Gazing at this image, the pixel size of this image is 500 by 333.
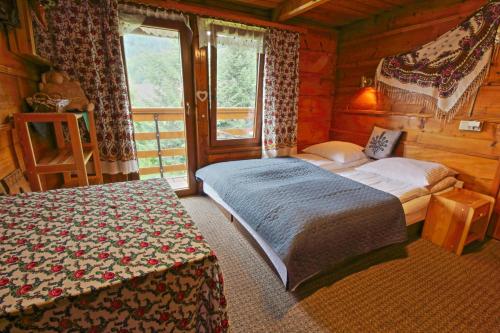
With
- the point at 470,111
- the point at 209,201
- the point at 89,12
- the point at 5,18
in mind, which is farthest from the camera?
the point at 209,201

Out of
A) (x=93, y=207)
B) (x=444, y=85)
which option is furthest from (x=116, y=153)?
(x=444, y=85)

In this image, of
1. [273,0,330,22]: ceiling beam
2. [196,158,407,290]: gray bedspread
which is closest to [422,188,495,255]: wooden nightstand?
[196,158,407,290]: gray bedspread

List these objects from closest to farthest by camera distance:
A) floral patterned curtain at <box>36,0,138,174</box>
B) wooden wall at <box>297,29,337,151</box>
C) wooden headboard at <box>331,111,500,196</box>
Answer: floral patterned curtain at <box>36,0,138,174</box>, wooden headboard at <box>331,111,500,196</box>, wooden wall at <box>297,29,337,151</box>

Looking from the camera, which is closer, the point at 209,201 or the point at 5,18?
the point at 5,18

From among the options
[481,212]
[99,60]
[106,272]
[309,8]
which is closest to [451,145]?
[481,212]

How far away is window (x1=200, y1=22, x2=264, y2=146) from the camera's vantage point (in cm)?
270

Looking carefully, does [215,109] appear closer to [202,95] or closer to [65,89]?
[202,95]

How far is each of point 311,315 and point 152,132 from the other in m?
2.81

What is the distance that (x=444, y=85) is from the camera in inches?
94.4

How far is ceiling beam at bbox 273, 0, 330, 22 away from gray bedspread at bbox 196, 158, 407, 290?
1.68 meters

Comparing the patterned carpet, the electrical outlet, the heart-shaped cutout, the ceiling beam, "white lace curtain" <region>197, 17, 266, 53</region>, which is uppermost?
the ceiling beam

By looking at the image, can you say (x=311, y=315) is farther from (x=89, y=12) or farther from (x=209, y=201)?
(x=89, y=12)

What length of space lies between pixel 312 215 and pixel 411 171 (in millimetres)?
1358

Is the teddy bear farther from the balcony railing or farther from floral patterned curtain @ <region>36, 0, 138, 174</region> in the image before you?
the balcony railing
